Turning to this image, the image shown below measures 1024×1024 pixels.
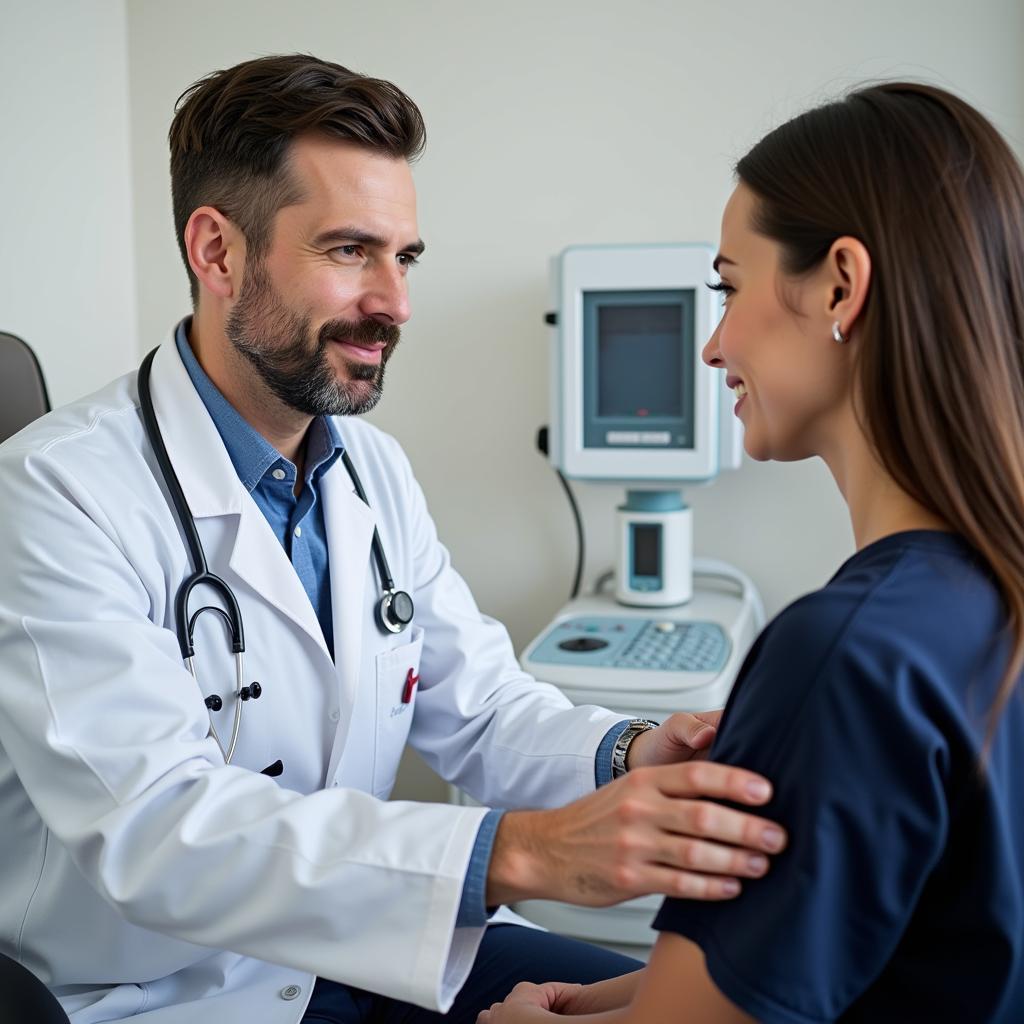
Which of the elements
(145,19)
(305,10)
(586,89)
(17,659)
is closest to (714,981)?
(17,659)

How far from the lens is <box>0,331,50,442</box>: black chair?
1.38 meters

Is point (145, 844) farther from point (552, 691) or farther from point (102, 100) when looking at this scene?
point (102, 100)

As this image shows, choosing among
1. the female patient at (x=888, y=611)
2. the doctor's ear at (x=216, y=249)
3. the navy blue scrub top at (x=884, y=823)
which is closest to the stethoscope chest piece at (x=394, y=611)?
the doctor's ear at (x=216, y=249)

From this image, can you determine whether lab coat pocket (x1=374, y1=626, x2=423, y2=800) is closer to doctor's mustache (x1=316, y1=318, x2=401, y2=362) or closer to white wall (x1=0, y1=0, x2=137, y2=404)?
doctor's mustache (x1=316, y1=318, x2=401, y2=362)

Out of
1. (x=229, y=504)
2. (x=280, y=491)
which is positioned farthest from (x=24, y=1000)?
(x=280, y=491)

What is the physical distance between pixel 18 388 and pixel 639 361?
1.06m

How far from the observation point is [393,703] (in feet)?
4.42

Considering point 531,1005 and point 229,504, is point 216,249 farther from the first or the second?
point 531,1005

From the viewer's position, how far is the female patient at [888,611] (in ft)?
2.25

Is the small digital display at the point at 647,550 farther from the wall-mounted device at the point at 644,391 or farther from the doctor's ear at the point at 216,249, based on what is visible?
the doctor's ear at the point at 216,249

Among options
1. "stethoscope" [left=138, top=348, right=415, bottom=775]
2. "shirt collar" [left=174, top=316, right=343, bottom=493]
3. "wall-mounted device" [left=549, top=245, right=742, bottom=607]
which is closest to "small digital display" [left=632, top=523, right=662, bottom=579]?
"wall-mounted device" [left=549, top=245, right=742, bottom=607]

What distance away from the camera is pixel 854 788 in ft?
2.23

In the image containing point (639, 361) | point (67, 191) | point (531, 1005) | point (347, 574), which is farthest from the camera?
point (67, 191)

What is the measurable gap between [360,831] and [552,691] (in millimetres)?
567
